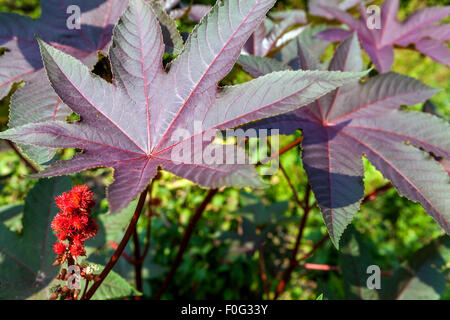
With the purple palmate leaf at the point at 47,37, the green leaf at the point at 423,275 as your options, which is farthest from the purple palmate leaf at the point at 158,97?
the green leaf at the point at 423,275

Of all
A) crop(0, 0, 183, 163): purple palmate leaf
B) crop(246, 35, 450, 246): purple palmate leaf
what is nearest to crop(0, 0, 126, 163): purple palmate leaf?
crop(0, 0, 183, 163): purple palmate leaf

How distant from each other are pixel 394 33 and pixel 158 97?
1.09 m

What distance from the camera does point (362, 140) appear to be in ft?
3.35

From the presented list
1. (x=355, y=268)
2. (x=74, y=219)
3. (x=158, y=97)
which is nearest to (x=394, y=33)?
(x=355, y=268)

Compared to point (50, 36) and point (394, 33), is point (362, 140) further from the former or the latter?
point (50, 36)

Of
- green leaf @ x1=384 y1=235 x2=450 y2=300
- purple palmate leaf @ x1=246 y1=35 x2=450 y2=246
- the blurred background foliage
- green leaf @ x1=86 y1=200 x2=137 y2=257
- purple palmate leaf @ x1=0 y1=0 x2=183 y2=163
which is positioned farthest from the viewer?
the blurred background foliage

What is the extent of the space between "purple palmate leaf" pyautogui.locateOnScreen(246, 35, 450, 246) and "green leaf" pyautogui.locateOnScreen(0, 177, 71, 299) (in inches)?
26.6

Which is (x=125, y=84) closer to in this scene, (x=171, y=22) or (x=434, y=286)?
(x=171, y=22)

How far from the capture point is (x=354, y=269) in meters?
1.29

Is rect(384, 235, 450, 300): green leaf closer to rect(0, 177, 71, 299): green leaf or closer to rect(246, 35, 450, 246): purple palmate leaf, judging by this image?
rect(246, 35, 450, 246): purple palmate leaf

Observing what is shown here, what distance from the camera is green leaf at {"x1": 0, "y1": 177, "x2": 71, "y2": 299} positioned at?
1044 mm

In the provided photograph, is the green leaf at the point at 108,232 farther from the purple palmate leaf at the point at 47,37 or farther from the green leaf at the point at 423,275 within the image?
the green leaf at the point at 423,275
